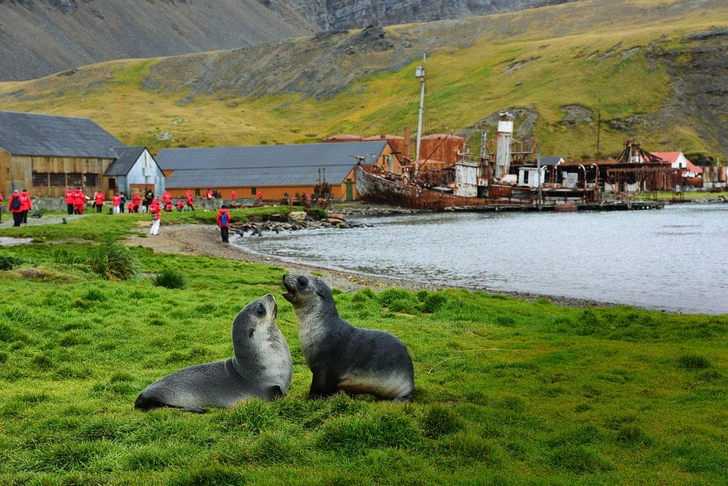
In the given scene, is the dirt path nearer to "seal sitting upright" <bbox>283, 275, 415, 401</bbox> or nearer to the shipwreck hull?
"seal sitting upright" <bbox>283, 275, 415, 401</bbox>

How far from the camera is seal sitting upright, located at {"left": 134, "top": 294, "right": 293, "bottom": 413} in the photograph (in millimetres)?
8953

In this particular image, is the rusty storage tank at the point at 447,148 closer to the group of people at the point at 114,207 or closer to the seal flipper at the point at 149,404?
the group of people at the point at 114,207

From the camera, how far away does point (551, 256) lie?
40812 mm

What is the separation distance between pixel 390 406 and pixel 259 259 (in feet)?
87.8

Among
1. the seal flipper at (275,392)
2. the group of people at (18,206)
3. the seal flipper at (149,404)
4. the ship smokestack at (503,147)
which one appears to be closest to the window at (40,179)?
the group of people at (18,206)

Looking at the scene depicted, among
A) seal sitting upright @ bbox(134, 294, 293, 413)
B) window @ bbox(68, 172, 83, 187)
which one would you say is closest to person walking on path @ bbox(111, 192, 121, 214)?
window @ bbox(68, 172, 83, 187)

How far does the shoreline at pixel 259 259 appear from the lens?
24.0 m

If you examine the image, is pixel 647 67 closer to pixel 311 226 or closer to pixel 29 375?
pixel 311 226

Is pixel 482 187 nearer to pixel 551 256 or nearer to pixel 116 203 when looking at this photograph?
pixel 116 203

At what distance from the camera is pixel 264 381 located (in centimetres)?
910

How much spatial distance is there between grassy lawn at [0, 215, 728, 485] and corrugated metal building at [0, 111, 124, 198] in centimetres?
6376

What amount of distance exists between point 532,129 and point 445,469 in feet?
495

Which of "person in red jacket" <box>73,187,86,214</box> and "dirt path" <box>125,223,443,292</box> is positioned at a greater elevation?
"person in red jacket" <box>73,187,86,214</box>

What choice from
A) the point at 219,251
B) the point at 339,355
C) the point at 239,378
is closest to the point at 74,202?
the point at 219,251
